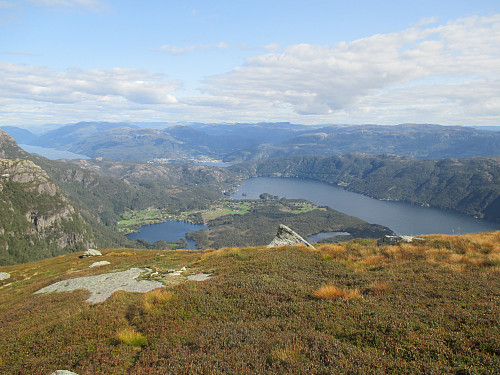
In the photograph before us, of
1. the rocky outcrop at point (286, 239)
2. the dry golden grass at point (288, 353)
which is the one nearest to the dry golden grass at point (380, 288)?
the dry golden grass at point (288, 353)

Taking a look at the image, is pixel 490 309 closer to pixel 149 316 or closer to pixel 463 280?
pixel 463 280

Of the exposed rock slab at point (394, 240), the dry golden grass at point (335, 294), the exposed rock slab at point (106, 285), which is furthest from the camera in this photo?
the exposed rock slab at point (394, 240)

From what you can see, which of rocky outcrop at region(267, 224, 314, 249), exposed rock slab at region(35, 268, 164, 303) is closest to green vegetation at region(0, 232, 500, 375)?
exposed rock slab at region(35, 268, 164, 303)

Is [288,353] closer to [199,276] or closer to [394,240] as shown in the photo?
[199,276]

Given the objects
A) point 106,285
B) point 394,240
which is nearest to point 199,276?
point 106,285

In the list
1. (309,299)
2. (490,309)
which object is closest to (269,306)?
(309,299)

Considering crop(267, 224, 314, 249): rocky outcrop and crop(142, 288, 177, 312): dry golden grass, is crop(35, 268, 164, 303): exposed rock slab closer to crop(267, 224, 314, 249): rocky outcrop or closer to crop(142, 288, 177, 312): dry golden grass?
crop(142, 288, 177, 312): dry golden grass

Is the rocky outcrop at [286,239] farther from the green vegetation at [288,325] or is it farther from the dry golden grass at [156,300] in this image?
the dry golden grass at [156,300]
